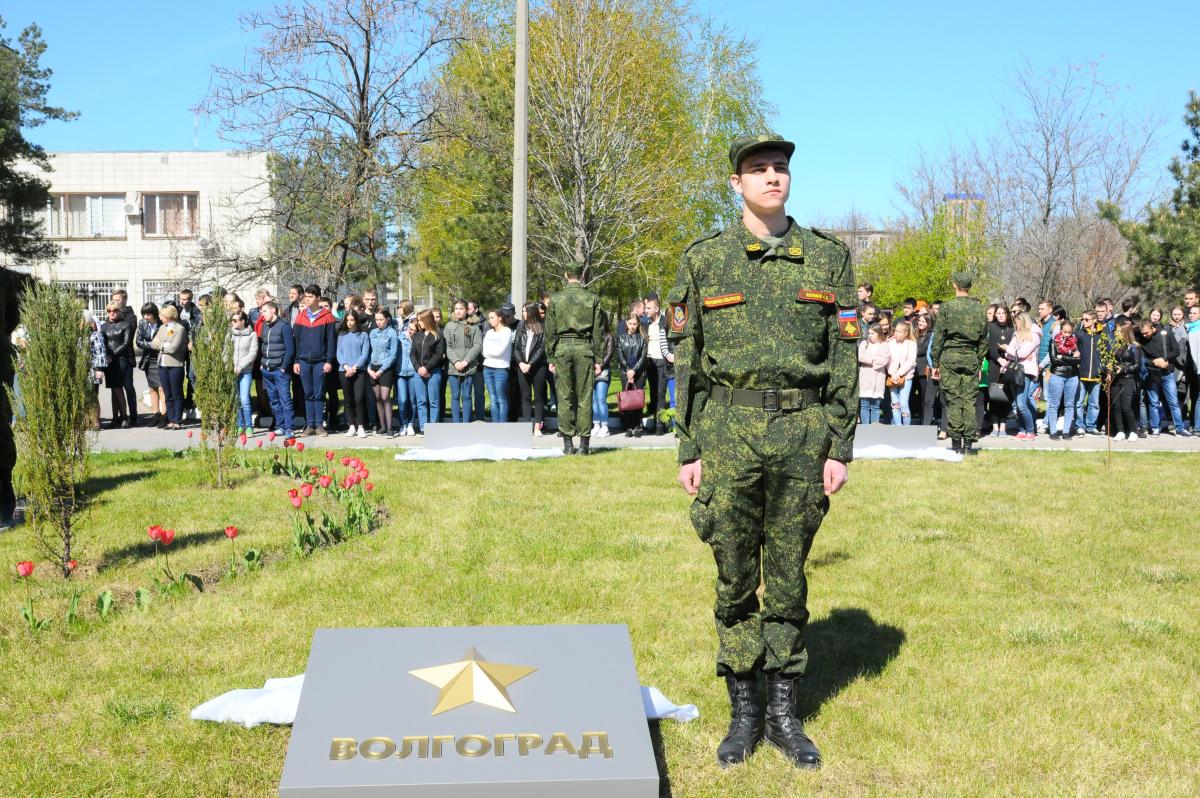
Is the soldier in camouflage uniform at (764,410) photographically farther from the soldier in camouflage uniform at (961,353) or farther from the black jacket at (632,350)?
the black jacket at (632,350)

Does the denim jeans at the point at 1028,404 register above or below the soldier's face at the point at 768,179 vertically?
below

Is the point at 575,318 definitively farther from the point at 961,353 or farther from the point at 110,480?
the point at 110,480

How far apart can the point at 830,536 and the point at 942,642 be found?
2.55 metres

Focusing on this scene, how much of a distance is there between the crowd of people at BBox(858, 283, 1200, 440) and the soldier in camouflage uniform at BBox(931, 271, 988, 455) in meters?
1.87

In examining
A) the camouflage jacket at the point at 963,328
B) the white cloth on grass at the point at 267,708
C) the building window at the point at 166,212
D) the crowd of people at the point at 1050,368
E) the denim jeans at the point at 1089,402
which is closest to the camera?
the white cloth on grass at the point at 267,708

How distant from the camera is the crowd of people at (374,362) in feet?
49.6

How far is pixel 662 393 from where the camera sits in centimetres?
1606

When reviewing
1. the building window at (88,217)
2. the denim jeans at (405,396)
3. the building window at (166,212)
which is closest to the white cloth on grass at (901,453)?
the denim jeans at (405,396)

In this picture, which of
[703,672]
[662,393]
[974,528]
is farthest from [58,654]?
[662,393]

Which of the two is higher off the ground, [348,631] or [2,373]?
[2,373]

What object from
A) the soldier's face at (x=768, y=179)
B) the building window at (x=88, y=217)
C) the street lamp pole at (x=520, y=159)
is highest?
the building window at (x=88, y=217)

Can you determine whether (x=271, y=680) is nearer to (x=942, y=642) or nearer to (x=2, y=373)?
(x=942, y=642)

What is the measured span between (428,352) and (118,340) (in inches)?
196

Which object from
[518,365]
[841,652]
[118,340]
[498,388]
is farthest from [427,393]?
[841,652]
